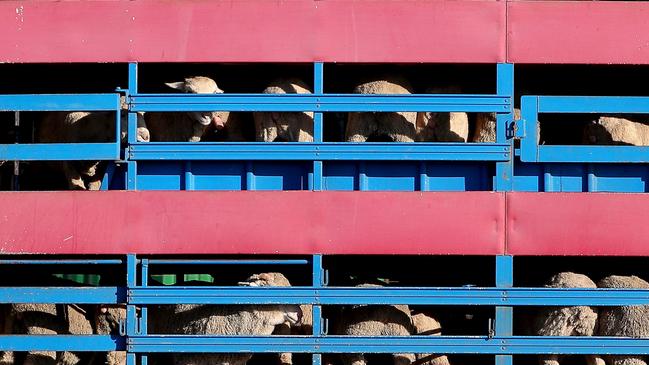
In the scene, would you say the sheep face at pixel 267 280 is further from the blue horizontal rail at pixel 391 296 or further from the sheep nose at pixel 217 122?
the sheep nose at pixel 217 122

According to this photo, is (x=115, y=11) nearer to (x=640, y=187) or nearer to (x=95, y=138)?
(x=95, y=138)

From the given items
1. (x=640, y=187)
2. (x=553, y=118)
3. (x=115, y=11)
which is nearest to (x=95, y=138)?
(x=115, y=11)

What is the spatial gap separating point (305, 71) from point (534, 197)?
2.08 metres

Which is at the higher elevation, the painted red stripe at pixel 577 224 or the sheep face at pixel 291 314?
the painted red stripe at pixel 577 224


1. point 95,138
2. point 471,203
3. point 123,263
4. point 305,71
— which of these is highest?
point 305,71

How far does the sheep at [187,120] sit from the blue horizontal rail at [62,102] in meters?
0.56

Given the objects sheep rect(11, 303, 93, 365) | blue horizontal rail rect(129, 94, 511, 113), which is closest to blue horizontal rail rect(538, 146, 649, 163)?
blue horizontal rail rect(129, 94, 511, 113)

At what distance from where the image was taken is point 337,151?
668cm

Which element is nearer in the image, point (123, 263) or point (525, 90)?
point (123, 263)

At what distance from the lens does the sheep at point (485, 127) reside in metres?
7.32

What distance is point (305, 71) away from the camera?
7.73 m

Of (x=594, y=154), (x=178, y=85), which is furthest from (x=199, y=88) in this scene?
(x=594, y=154)

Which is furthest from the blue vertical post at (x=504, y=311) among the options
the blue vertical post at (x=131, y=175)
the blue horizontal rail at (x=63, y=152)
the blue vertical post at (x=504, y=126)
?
the blue horizontal rail at (x=63, y=152)

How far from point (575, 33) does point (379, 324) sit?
2.42 metres
